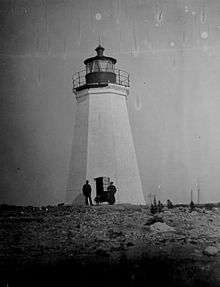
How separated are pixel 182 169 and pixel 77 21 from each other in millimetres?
6598

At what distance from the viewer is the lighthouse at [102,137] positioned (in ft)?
37.9

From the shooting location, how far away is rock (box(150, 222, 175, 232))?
6.61 metres

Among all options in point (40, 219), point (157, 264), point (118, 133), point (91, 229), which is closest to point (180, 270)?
point (157, 264)

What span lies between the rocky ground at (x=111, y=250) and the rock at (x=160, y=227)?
0.02m

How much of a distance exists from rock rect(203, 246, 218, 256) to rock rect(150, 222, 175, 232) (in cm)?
128

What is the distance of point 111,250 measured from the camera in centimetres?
552

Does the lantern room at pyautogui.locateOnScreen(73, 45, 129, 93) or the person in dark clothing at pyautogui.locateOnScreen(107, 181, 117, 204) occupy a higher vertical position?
the lantern room at pyautogui.locateOnScreen(73, 45, 129, 93)

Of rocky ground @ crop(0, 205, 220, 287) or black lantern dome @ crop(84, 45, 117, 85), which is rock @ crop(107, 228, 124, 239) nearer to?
rocky ground @ crop(0, 205, 220, 287)

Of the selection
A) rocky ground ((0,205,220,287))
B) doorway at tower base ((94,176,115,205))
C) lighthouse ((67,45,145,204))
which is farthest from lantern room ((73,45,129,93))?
rocky ground ((0,205,220,287))

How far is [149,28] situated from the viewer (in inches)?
395

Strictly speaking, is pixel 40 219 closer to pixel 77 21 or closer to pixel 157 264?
pixel 157 264

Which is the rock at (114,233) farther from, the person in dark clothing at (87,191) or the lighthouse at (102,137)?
the lighthouse at (102,137)

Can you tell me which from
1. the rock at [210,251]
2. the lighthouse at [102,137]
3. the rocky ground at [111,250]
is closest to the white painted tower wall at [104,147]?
the lighthouse at [102,137]

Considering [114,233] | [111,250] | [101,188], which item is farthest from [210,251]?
[101,188]
